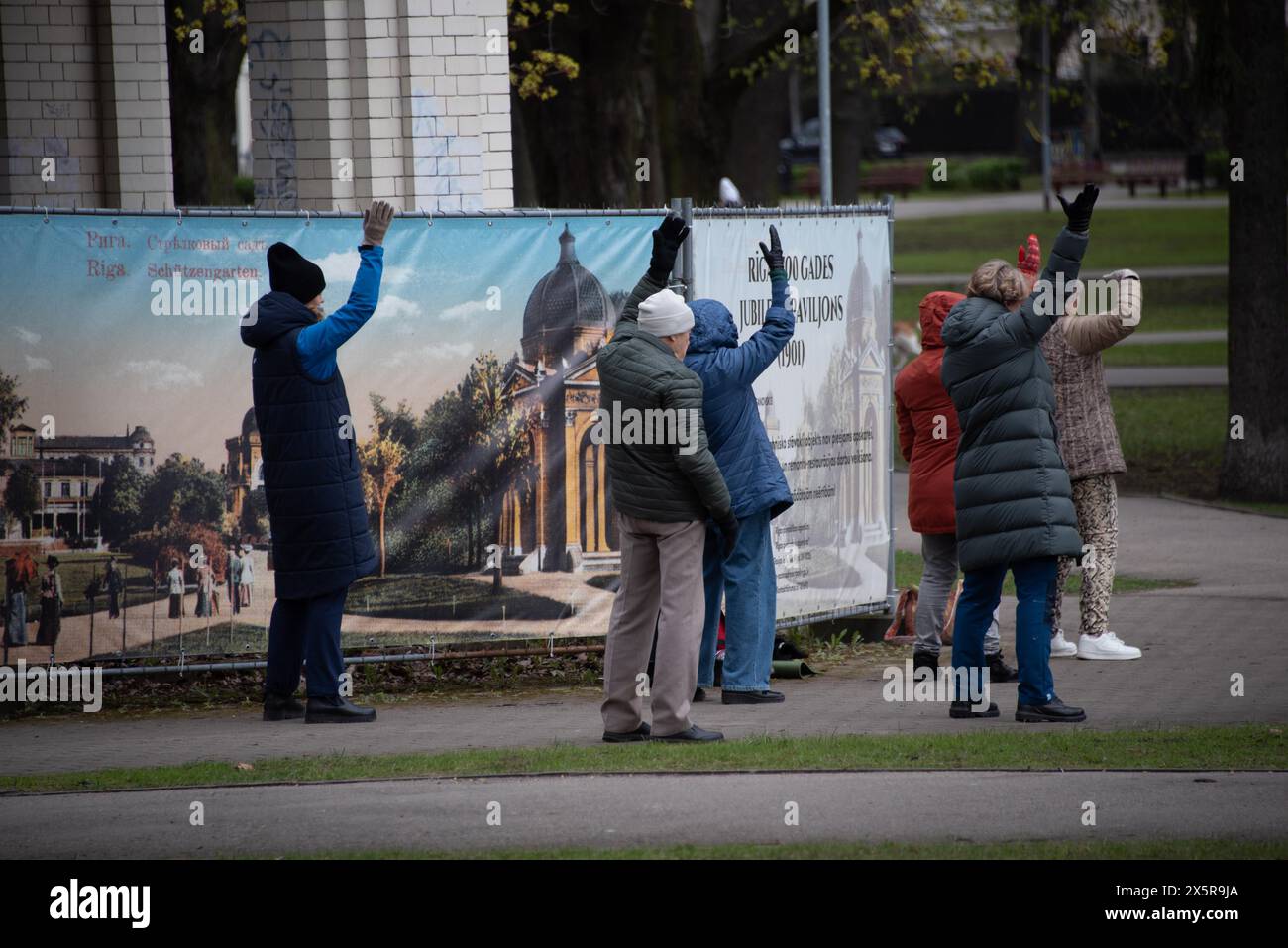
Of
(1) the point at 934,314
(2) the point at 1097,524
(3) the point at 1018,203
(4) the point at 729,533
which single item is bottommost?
(2) the point at 1097,524

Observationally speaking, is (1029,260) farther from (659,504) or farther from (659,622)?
(659,622)

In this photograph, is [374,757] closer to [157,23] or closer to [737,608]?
[737,608]

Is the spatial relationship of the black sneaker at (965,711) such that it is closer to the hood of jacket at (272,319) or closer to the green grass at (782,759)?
the green grass at (782,759)

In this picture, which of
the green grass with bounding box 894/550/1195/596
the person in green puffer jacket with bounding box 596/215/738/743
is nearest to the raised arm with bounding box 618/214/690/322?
the person in green puffer jacket with bounding box 596/215/738/743

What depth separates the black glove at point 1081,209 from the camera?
23.8ft

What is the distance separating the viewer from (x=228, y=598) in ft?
28.7

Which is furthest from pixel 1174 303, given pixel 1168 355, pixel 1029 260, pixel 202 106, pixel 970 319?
pixel 970 319

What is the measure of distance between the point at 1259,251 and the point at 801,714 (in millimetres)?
8958

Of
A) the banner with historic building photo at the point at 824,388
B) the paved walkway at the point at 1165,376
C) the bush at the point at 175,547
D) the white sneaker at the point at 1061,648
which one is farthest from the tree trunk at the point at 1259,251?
the bush at the point at 175,547

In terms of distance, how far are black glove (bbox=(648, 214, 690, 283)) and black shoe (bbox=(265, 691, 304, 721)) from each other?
256 cm

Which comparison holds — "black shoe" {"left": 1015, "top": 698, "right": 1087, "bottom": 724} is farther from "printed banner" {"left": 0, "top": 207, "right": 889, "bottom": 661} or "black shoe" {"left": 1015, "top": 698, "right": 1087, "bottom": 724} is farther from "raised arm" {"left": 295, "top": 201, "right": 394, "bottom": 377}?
"raised arm" {"left": 295, "top": 201, "right": 394, "bottom": 377}

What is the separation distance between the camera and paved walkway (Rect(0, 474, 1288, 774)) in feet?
25.9

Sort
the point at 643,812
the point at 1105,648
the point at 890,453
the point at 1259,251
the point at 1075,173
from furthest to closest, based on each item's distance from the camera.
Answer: the point at 1075,173, the point at 1259,251, the point at 890,453, the point at 1105,648, the point at 643,812

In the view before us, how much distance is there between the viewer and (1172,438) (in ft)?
63.1
